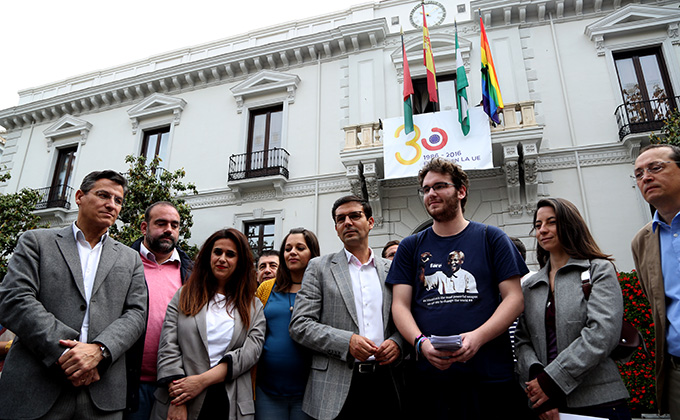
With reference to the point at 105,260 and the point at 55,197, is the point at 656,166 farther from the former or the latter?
the point at 55,197

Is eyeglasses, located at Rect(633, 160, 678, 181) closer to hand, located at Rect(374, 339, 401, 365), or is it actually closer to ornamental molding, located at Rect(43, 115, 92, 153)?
hand, located at Rect(374, 339, 401, 365)

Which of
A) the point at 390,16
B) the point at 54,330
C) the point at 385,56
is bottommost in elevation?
the point at 54,330

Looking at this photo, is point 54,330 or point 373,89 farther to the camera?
point 373,89

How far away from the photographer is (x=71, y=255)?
2383mm

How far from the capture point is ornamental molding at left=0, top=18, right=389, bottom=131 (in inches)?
445

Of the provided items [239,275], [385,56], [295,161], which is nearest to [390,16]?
[385,56]

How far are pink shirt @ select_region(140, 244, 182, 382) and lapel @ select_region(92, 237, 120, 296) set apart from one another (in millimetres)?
543

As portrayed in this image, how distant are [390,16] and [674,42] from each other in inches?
275

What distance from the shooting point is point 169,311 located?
269 centimetres

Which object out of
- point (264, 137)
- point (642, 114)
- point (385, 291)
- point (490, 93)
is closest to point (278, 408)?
point (385, 291)

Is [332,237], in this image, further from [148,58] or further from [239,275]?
[148,58]

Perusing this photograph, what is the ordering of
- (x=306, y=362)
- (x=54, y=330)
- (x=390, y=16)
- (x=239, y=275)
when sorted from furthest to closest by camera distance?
1. (x=390, y=16)
2. (x=239, y=275)
3. (x=306, y=362)
4. (x=54, y=330)

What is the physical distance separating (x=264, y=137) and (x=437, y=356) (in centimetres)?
1049

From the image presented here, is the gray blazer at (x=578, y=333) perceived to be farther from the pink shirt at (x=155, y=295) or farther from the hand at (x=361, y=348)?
the pink shirt at (x=155, y=295)
